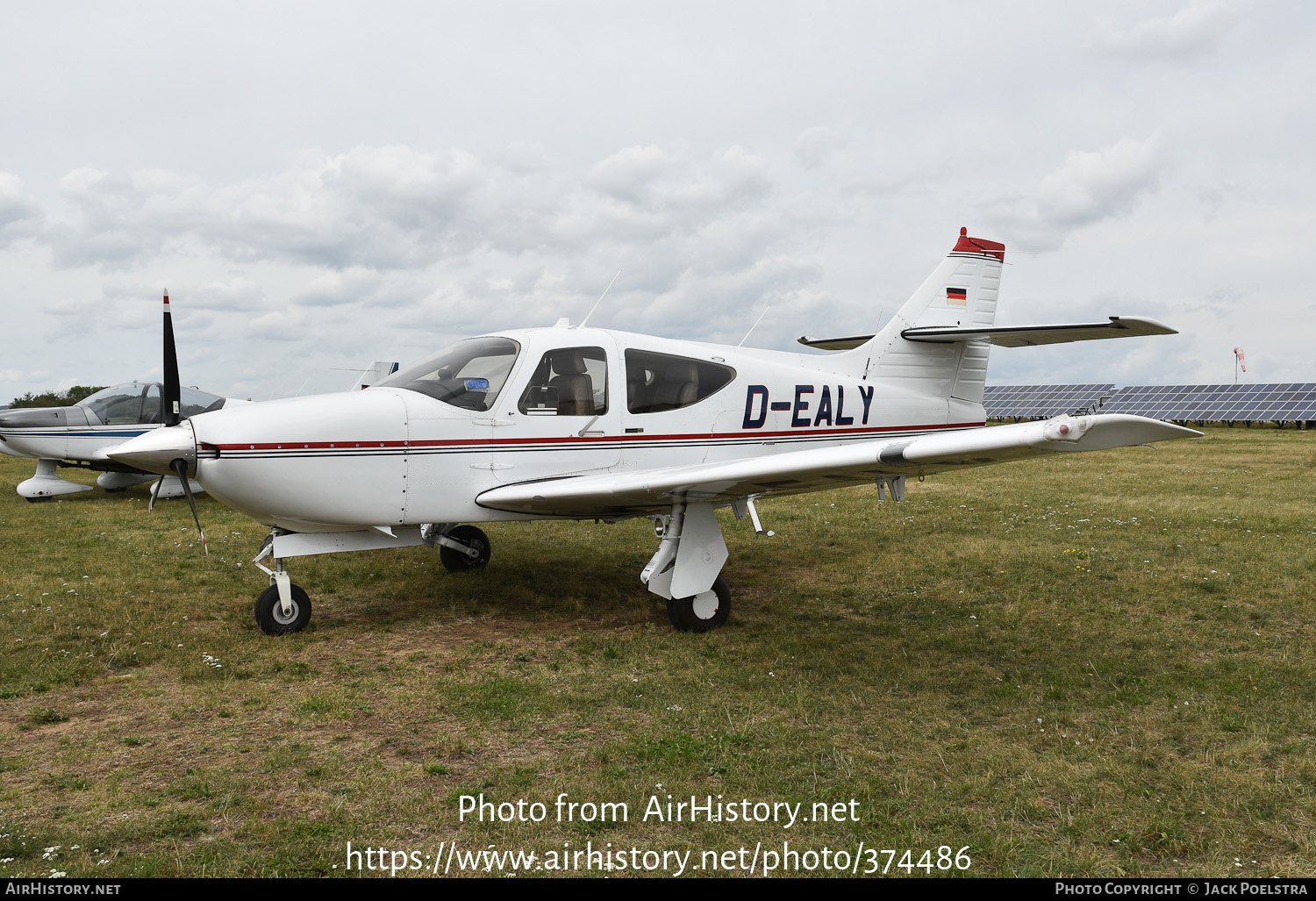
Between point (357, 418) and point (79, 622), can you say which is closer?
point (357, 418)

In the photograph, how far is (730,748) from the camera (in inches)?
167

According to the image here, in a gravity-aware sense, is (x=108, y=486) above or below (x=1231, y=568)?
below

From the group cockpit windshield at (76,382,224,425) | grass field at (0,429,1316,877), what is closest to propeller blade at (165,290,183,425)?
grass field at (0,429,1316,877)

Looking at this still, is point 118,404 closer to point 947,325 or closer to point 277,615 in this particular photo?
point 277,615

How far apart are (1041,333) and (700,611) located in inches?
186

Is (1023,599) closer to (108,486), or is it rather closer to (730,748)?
(730,748)

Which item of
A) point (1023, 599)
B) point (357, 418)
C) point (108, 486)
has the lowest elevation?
point (108, 486)

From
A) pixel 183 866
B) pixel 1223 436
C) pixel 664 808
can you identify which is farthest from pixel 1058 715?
pixel 1223 436

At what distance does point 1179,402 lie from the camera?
43.0 m

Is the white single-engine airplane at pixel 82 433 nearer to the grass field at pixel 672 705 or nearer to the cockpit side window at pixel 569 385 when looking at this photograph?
the grass field at pixel 672 705

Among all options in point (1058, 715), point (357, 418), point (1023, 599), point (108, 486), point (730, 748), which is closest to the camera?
point (730, 748)

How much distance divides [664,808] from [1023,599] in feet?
16.3

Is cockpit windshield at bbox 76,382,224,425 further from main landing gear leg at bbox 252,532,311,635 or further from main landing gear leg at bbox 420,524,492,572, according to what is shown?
main landing gear leg at bbox 252,532,311,635

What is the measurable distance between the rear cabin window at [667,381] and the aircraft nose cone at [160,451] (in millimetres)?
3322
